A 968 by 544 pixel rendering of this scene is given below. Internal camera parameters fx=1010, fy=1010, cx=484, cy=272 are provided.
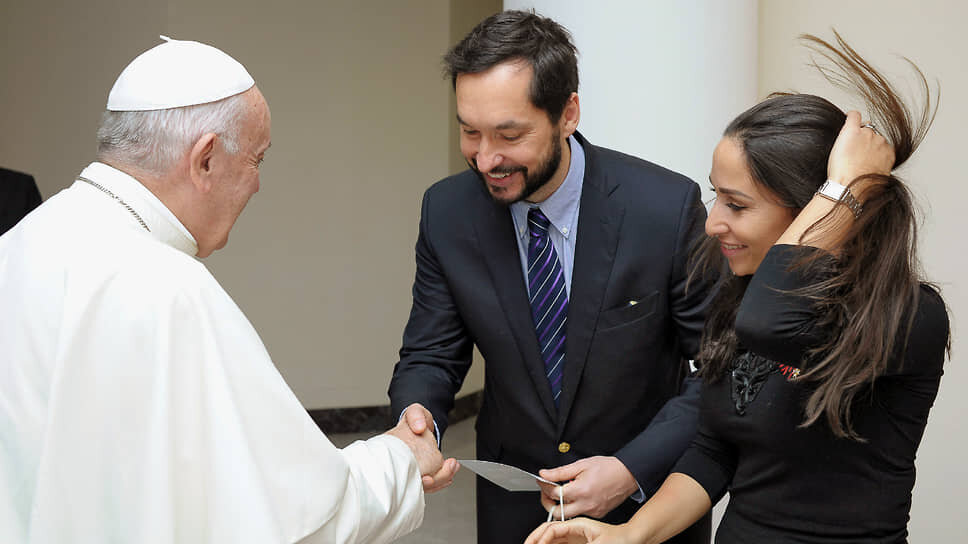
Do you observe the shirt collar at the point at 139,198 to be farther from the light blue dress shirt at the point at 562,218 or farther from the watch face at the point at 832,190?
the watch face at the point at 832,190

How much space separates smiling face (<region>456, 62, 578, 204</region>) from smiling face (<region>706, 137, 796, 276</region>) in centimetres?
56

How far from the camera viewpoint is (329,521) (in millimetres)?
2031

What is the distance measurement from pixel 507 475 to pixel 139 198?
1087 mm

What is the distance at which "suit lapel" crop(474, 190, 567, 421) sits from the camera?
2750 mm

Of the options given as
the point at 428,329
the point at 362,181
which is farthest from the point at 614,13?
the point at 362,181

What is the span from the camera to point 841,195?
199 centimetres

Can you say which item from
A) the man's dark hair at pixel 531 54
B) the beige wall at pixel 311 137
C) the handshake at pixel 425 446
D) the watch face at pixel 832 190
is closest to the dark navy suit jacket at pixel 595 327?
the handshake at pixel 425 446

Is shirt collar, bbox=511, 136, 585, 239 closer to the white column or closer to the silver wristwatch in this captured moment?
the silver wristwatch

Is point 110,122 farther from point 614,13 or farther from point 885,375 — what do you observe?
point 614,13

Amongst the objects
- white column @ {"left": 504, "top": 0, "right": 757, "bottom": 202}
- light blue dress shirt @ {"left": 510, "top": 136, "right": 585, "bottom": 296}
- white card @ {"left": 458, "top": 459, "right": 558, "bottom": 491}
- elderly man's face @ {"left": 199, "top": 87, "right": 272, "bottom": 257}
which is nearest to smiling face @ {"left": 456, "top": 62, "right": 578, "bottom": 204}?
light blue dress shirt @ {"left": 510, "top": 136, "right": 585, "bottom": 296}

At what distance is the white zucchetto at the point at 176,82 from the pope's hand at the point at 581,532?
1.19 metres

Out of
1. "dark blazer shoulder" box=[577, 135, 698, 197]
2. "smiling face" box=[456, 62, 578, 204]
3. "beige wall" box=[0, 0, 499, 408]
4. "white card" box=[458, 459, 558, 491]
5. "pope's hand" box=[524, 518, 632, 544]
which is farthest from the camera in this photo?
"beige wall" box=[0, 0, 499, 408]

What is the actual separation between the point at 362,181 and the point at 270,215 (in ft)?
2.58

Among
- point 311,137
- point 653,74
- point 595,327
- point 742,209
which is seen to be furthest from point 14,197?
point 742,209
